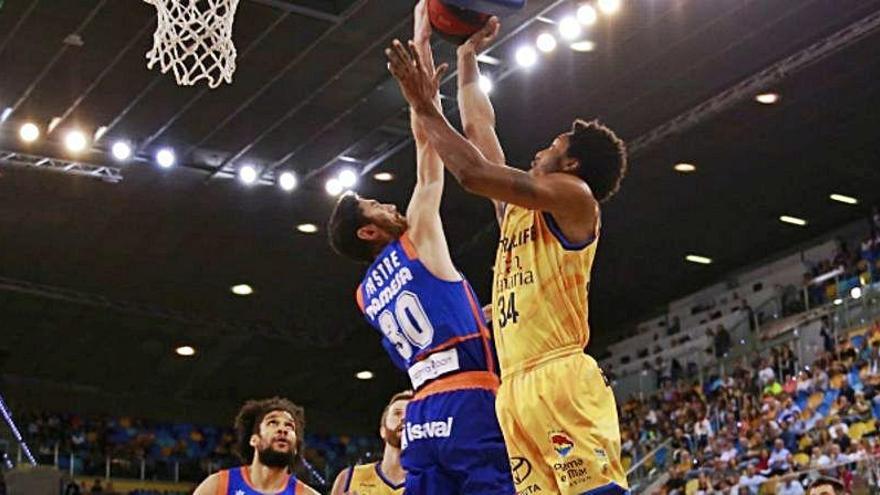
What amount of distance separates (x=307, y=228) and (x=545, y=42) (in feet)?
26.2

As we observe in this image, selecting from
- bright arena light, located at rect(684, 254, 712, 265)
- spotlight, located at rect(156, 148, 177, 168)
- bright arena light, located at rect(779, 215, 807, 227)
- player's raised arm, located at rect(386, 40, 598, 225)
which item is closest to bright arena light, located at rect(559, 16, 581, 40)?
spotlight, located at rect(156, 148, 177, 168)

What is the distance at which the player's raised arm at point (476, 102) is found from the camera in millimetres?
6309

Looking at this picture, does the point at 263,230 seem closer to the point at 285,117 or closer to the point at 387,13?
the point at 285,117

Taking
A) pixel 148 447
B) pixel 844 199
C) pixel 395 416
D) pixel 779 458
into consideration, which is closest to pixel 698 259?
pixel 844 199

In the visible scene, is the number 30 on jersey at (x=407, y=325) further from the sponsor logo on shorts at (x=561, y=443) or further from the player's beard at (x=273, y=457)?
the player's beard at (x=273, y=457)

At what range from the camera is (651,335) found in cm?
3114

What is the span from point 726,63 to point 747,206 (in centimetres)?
603

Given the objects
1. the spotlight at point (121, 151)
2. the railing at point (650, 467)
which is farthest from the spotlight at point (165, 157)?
the railing at point (650, 467)

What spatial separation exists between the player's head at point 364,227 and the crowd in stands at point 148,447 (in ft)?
74.9

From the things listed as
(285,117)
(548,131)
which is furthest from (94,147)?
(548,131)

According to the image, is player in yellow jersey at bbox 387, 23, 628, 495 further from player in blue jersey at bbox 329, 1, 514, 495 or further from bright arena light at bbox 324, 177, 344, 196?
bright arena light at bbox 324, 177, 344, 196

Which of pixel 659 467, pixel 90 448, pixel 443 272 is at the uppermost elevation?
pixel 90 448

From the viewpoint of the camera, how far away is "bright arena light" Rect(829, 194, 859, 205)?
26.2 meters

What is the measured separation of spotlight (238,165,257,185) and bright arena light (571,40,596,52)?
6.09 meters
